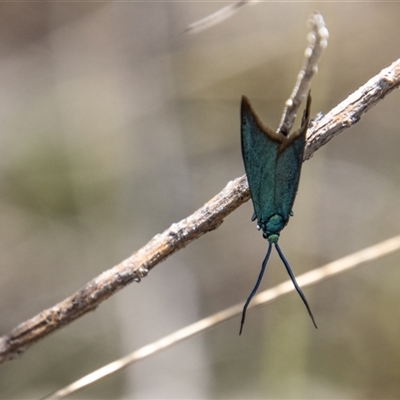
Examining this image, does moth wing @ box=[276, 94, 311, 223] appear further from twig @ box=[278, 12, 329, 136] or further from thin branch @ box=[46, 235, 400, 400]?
thin branch @ box=[46, 235, 400, 400]

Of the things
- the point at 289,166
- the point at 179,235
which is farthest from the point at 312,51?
the point at 179,235

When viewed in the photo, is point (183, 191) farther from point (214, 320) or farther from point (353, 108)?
point (353, 108)

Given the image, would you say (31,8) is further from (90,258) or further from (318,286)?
(318,286)

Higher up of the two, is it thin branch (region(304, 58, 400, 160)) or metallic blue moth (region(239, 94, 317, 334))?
thin branch (region(304, 58, 400, 160))

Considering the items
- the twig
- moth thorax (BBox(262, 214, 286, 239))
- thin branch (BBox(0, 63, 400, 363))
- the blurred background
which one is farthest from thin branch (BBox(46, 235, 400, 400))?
the blurred background

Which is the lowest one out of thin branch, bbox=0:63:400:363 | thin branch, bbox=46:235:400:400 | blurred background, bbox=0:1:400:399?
thin branch, bbox=46:235:400:400

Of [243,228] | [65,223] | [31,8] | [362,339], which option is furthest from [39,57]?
[362,339]

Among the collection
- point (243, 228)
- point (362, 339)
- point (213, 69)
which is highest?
point (213, 69)
